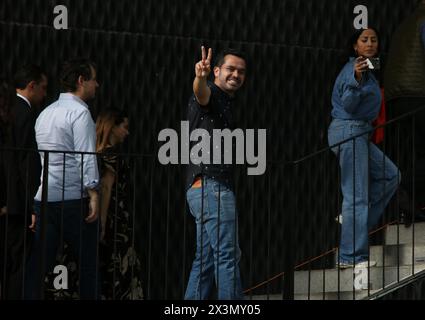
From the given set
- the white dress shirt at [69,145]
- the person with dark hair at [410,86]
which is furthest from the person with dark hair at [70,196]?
the person with dark hair at [410,86]

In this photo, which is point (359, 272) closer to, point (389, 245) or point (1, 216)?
point (389, 245)

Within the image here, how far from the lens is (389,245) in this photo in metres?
11.0

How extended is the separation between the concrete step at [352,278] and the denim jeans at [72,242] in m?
1.56

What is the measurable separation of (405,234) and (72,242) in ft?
9.06

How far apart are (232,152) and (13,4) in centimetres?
204

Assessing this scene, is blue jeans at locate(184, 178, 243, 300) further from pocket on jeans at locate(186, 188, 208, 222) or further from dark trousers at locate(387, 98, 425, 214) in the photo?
dark trousers at locate(387, 98, 425, 214)

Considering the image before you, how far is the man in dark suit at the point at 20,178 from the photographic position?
952 centimetres

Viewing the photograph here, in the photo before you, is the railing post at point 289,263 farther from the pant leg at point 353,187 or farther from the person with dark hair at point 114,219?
the person with dark hair at point 114,219

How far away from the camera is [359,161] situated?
10797 mm

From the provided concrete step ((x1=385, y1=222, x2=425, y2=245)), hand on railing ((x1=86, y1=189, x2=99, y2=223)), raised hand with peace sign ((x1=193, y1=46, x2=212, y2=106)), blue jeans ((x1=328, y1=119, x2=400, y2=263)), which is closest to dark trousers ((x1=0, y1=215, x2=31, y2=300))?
hand on railing ((x1=86, y1=189, x2=99, y2=223))

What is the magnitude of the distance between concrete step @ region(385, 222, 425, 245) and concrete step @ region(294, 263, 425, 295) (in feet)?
1.88

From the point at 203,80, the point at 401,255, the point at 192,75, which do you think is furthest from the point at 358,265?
the point at 192,75
